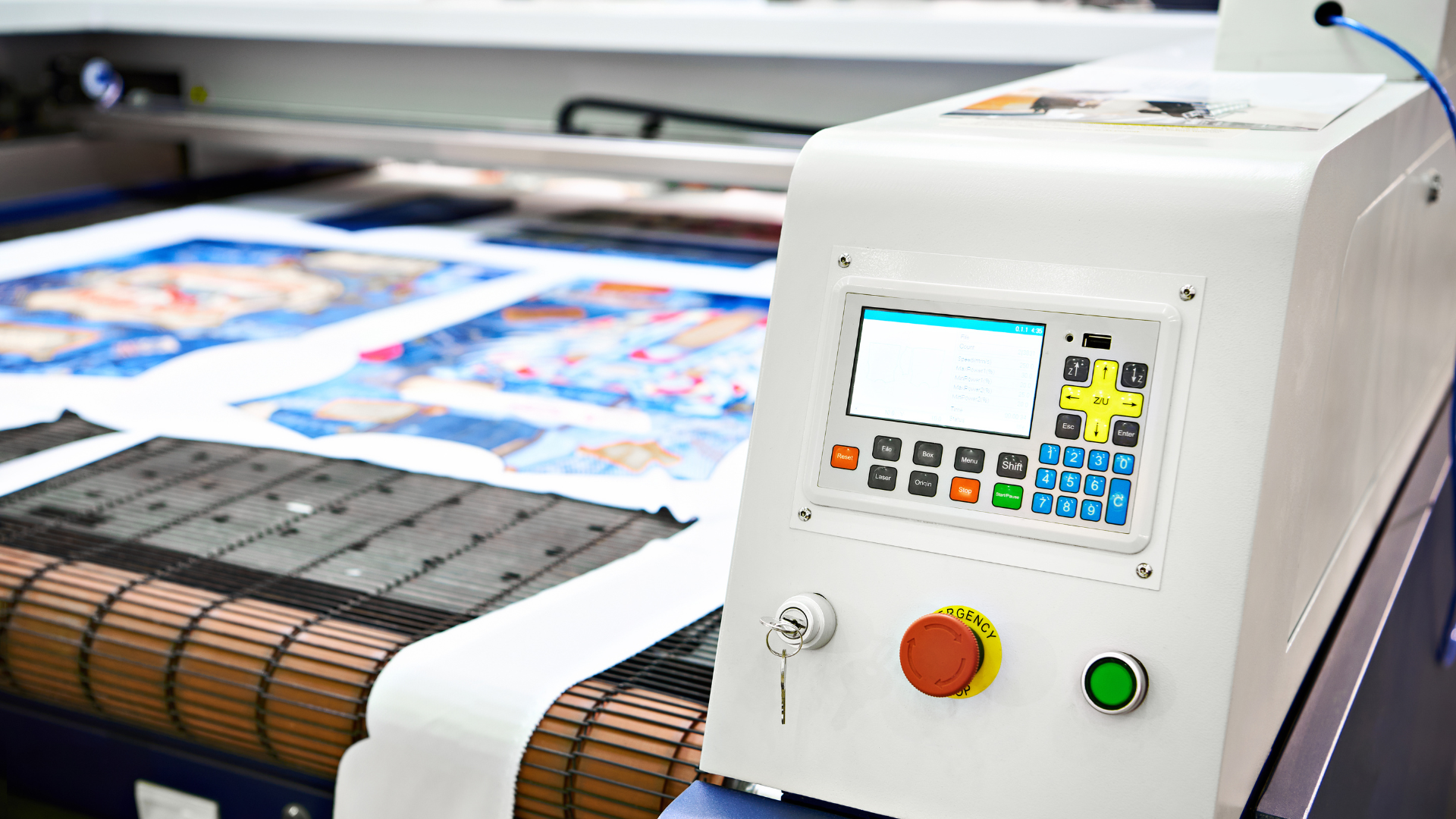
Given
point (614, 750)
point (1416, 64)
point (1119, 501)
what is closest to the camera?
point (1119, 501)

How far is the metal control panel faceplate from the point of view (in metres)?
0.61

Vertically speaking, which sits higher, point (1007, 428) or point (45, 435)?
point (1007, 428)

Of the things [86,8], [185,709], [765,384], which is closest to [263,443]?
[185,709]

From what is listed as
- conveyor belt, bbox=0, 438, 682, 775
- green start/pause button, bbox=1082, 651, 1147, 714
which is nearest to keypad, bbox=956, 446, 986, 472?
green start/pause button, bbox=1082, 651, 1147, 714

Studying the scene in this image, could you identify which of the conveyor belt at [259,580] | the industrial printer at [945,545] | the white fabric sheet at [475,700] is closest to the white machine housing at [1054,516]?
the industrial printer at [945,545]

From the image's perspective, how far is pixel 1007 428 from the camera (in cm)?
64

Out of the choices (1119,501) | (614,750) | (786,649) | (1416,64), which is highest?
(1416,64)

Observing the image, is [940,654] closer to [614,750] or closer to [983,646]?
[983,646]

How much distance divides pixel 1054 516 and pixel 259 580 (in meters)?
0.62

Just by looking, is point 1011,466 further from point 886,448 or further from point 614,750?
point 614,750

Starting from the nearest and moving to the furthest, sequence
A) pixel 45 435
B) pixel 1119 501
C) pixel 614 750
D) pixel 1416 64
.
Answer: pixel 1119 501 < pixel 614 750 < pixel 1416 64 < pixel 45 435

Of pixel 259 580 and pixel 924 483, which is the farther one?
pixel 259 580

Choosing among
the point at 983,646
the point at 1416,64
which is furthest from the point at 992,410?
the point at 1416,64

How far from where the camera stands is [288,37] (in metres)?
2.48
